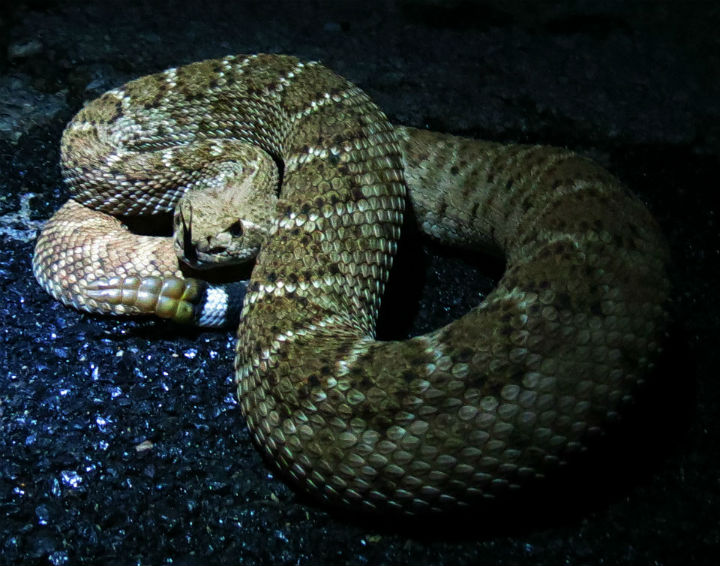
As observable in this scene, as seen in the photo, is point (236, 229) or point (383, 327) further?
point (236, 229)

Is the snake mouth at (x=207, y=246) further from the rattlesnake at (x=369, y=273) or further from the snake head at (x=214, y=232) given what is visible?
the rattlesnake at (x=369, y=273)

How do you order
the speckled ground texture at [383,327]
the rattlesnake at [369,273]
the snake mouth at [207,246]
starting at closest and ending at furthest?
the rattlesnake at [369,273] < the speckled ground texture at [383,327] < the snake mouth at [207,246]

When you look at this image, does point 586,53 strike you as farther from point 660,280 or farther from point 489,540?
point 489,540

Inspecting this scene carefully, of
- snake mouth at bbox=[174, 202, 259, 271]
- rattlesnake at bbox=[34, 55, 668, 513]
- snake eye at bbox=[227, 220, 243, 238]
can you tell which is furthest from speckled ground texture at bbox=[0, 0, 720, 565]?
snake eye at bbox=[227, 220, 243, 238]

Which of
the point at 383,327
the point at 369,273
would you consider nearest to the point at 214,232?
the point at 369,273

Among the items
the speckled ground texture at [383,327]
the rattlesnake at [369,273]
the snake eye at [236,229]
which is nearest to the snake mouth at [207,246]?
the snake eye at [236,229]

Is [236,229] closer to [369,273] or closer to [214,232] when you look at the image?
[214,232]

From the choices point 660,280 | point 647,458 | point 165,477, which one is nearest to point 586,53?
point 660,280
